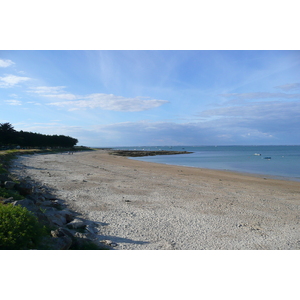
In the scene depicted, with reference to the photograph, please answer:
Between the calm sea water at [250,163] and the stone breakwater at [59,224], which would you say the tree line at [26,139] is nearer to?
the calm sea water at [250,163]

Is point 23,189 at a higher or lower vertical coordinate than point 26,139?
lower

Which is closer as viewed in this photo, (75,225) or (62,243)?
(62,243)

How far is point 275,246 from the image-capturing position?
6398 mm

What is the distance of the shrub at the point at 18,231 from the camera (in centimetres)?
432

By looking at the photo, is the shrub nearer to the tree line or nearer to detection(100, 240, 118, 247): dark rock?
detection(100, 240, 118, 247): dark rock

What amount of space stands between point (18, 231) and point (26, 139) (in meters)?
85.4

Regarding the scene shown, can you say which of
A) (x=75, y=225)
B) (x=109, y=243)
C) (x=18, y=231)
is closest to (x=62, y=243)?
(x=18, y=231)

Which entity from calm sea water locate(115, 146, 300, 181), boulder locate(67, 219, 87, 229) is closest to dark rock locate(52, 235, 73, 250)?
boulder locate(67, 219, 87, 229)

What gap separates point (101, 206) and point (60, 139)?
10729 cm

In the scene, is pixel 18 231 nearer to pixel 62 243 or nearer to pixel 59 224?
pixel 62 243

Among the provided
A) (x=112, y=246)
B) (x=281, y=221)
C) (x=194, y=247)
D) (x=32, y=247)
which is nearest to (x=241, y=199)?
(x=281, y=221)

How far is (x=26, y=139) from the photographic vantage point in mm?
79875

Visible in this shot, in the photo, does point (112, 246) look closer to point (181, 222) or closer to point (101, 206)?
point (181, 222)

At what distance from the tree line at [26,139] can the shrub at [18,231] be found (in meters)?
71.0
